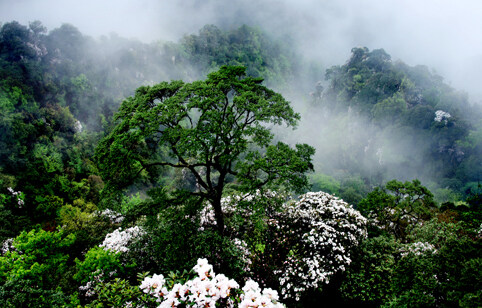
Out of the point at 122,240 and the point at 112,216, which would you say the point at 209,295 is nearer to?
the point at 122,240

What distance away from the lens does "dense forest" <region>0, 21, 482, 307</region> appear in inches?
334

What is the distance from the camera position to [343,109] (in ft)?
302

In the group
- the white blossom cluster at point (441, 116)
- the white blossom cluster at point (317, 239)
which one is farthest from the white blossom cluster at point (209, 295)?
the white blossom cluster at point (441, 116)

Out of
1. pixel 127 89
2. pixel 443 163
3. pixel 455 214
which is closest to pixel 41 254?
pixel 455 214

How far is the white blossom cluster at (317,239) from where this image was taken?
11242 mm

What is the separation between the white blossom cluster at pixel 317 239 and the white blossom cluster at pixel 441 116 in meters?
75.2

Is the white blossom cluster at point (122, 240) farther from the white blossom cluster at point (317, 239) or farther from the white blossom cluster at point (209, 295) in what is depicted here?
the white blossom cluster at point (209, 295)

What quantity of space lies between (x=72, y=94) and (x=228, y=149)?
195 ft

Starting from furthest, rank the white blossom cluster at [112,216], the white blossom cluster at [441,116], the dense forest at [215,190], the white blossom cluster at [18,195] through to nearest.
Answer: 1. the white blossom cluster at [441,116]
2. the white blossom cluster at [18,195]
3. the white blossom cluster at [112,216]
4. the dense forest at [215,190]

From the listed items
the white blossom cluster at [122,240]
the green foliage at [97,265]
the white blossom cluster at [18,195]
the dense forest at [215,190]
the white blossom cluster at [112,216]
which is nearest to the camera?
the dense forest at [215,190]

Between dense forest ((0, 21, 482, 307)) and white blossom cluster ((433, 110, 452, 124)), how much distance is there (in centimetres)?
33

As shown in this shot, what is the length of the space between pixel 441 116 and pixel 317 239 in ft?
259

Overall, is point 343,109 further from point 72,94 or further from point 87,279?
point 87,279

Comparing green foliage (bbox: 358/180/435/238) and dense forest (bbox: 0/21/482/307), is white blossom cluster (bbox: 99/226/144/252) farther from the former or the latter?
green foliage (bbox: 358/180/435/238)
